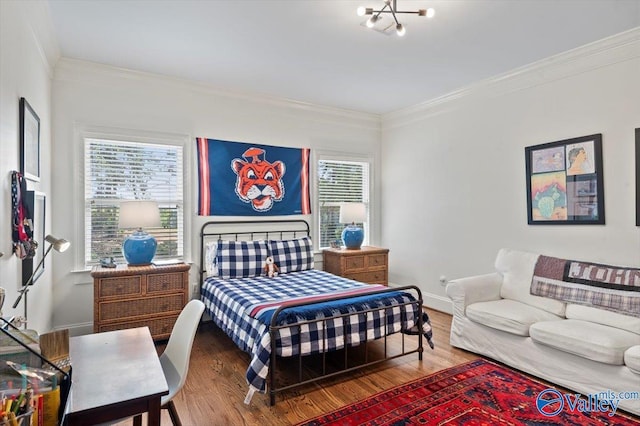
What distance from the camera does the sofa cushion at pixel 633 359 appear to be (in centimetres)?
223

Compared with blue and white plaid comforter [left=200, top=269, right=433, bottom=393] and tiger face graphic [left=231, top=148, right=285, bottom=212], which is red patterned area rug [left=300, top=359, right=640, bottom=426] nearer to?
blue and white plaid comforter [left=200, top=269, right=433, bottom=393]

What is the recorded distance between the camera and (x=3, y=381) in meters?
0.92

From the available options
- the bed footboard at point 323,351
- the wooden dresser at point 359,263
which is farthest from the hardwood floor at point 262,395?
the wooden dresser at point 359,263

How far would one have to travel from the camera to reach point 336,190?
519 cm

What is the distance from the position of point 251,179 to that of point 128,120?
4.77 feet

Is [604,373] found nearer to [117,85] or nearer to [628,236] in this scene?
[628,236]

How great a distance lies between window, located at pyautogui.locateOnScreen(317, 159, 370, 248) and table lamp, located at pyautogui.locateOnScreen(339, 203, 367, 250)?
0.30 meters

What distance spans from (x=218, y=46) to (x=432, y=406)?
10.8ft

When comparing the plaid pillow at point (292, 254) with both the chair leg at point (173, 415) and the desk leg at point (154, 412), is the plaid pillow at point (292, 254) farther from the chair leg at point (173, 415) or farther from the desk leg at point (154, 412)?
the desk leg at point (154, 412)

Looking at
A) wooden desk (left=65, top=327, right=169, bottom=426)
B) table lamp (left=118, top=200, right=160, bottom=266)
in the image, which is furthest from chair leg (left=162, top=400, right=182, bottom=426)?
table lamp (left=118, top=200, right=160, bottom=266)

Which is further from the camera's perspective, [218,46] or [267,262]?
[267,262]

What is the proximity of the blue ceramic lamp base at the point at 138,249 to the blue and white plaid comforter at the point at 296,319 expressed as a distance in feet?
2.27

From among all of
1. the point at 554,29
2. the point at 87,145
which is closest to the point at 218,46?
the point at 87,145

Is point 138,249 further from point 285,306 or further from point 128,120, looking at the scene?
point 285,306
